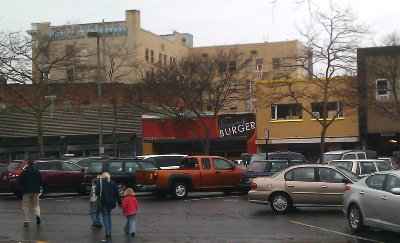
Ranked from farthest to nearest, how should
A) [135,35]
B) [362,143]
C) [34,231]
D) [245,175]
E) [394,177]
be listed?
[135,35], [362,143], [245,175], [34,231], [394,177]

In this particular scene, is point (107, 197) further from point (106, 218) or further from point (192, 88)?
point (192, 88)

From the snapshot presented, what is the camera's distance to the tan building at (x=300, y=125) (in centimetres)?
4344

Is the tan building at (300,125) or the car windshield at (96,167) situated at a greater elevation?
the tan building at (300,125)

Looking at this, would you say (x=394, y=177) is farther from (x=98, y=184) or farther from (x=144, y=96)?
(x=144, y=96)

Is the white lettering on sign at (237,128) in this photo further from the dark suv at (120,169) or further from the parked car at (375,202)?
the parked car at (375,202)

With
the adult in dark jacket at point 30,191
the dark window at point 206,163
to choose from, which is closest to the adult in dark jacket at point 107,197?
the adult in dark jacket at point 30,191

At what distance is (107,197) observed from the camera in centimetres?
1354

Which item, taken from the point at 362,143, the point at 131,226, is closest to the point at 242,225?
the point at 131,226

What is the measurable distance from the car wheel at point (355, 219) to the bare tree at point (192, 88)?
2929cm

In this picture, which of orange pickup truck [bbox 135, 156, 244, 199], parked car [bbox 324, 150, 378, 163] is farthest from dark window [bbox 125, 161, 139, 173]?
parked car [bbox 324, 150, 378, 163]

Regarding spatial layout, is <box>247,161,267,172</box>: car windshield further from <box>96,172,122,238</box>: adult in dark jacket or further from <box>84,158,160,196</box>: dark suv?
<box>96,172,122,238</box>: adult in dark jacket

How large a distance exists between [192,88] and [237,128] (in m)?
5.38

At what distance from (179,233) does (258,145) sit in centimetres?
3270

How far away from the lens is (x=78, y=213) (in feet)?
60.7
